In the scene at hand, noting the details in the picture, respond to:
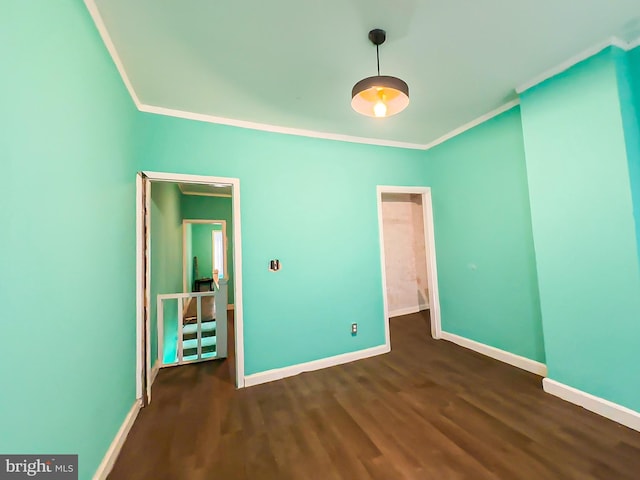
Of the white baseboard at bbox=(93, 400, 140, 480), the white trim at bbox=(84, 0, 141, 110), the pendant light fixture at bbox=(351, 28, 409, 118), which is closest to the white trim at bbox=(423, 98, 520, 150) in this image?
the pendant light fixture at bbox=(351, 28, 409, 118)

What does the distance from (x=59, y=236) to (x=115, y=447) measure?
5.05 feet

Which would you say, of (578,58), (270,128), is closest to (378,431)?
(270,128)

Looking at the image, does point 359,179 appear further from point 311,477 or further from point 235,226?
point 311,477

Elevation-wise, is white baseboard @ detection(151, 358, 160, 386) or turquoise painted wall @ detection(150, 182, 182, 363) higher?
turquoise painted wall @ detection(150, 182, 182, 363)

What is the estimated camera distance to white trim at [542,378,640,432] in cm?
179

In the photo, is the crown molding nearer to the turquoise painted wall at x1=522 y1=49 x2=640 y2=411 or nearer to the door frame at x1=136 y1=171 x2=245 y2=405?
the turquoise painted wall at x1=522 y1=49 x2=640 y2=411

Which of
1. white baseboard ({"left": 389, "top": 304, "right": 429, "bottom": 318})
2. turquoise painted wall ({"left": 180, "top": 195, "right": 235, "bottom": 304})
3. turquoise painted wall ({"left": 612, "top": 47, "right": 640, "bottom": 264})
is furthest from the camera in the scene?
turquoise painted wall ({"left": 180, "top": 195, "right": 235, "bottom": 304})

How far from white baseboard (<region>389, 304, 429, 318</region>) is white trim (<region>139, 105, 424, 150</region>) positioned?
3116 millimetres

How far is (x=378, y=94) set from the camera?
170 cm

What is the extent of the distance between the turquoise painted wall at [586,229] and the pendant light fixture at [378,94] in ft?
5.04

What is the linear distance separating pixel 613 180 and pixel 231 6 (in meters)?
2.88

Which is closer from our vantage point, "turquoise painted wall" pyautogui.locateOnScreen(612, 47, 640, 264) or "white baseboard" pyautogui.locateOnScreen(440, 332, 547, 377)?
"turquoise painted wall" pyautogui.locateOnScreen(612, 47, 640, 264)

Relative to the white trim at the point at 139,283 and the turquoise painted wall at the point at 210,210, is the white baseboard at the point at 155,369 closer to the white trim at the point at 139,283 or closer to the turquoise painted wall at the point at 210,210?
the white trim at the point at 139,283

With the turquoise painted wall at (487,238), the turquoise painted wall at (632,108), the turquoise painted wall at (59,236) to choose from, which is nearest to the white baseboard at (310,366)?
the turquoise painted wall at (59,236)
